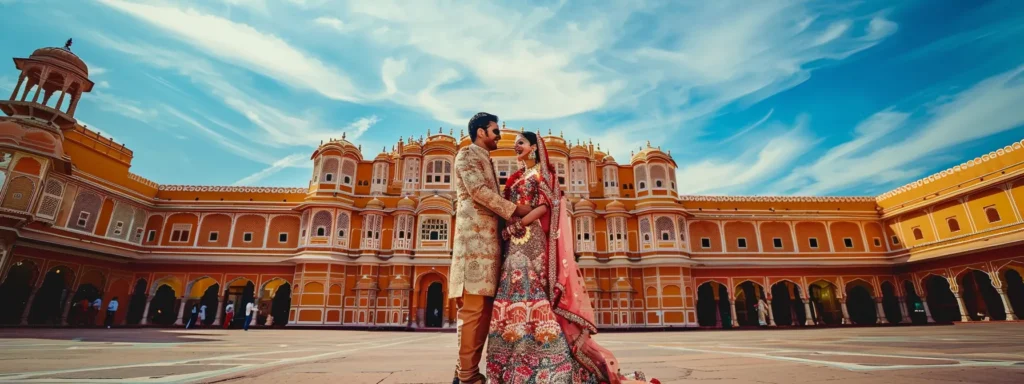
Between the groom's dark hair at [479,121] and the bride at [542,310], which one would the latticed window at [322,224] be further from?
the bride at [542,310]

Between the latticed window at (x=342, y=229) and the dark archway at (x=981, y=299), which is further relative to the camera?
the latticed window at (x=342, y=229)

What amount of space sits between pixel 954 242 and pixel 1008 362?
2154 centimetres

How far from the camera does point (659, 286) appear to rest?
20875mm

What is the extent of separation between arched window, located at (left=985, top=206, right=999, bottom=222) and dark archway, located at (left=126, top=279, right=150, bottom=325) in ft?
118

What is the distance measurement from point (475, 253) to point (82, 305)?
21.9 metres

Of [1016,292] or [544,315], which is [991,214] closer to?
[1016,292]

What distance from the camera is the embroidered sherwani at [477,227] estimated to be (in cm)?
269

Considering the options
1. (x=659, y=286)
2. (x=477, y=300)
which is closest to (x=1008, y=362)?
(x=477, y=300)

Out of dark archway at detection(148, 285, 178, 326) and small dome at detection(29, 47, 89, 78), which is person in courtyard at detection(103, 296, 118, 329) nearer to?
dark archway at detection(148, 285, 178, 326)

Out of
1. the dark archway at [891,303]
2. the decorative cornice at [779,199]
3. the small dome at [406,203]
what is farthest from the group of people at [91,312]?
the dark archway at [891,303]

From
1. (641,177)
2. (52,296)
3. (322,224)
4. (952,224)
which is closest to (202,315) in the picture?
(52,296)

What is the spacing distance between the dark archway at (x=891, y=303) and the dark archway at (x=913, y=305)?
17.5 inches

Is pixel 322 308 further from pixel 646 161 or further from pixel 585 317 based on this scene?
pixel 585 317

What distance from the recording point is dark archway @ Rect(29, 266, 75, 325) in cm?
1719
